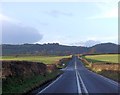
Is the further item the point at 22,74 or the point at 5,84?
the point at 22,74

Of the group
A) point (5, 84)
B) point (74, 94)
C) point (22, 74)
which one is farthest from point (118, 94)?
point (22, 74)

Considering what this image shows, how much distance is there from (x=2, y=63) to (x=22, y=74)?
182 inches

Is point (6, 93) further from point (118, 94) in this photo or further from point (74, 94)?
point (118, 94)

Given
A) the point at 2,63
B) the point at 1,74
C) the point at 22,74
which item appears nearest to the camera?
the point at 1,74

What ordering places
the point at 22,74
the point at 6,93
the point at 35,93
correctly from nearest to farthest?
the point at 6,93 → the point at 35,93 → the point at 22,74

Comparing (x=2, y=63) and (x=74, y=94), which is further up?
(x=2, y=63)

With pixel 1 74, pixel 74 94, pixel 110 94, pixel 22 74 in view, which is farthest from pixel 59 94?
pixel 22 74

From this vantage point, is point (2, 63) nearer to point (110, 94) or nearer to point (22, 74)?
point (22, 74)

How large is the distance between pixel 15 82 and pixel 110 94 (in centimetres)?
762

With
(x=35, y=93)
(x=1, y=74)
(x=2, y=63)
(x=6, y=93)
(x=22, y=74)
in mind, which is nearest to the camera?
(x=6, y=93)

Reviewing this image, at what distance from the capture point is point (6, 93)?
23.4m

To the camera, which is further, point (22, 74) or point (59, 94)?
point (22, 74)

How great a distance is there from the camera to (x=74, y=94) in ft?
80.0

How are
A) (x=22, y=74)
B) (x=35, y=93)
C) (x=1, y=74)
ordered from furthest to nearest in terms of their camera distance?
(x=22, y=74) → (x=1, y=74) → (x=35, y=93)
